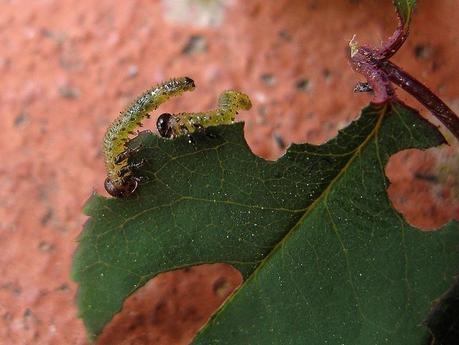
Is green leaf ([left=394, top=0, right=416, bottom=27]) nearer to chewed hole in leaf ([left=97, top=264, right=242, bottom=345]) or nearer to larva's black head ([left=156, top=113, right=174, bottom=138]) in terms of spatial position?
larva's black head ([left=156, top=113, right=174, bottom=138])

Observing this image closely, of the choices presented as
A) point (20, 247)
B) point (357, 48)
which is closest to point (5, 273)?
point (20, 247)

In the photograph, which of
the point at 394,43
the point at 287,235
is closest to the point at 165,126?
the point at 287,235

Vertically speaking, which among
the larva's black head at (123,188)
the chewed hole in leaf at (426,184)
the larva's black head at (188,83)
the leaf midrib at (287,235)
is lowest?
the chewed hole in leaf at (426,184)

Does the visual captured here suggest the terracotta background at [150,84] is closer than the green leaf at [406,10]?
No

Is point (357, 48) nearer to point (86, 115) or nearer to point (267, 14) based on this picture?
point (267, 14)

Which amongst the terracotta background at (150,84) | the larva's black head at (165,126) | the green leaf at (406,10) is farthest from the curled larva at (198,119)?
the green leaf at (406,10)

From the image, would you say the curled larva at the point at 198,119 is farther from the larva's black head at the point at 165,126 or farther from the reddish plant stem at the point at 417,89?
the reddish plant stem at the point at 417,89

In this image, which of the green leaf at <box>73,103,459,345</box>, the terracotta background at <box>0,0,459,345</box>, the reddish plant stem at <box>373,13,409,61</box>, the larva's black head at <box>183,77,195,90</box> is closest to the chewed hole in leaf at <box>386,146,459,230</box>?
the terracotta background at <box>0,0,459,345</box>
